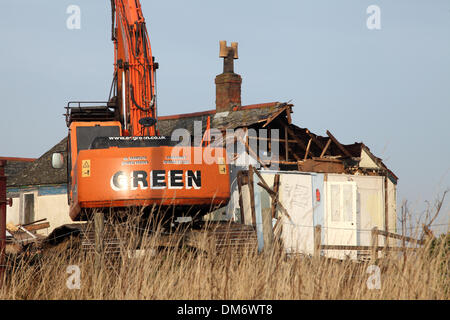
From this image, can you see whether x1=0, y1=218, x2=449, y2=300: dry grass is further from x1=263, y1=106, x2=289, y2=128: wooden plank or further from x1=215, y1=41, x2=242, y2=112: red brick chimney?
x1=215, y1=41, x2=242, y2=112: red brick chimney

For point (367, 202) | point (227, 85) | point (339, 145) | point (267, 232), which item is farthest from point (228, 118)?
point (267, 232)

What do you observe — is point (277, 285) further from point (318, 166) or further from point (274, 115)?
point (274, 115)

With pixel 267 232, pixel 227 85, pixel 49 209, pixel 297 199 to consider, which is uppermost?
pixel 227 85

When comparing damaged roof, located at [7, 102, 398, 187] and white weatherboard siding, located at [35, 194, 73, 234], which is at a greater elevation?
damaged roof, located at [7, 102, 398, 187]

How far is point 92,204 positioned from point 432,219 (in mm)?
5830

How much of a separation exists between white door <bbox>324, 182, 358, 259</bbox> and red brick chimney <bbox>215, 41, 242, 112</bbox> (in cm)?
696

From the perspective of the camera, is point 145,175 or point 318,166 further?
point 318,166

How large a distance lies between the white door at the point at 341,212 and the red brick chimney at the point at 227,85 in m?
6.96

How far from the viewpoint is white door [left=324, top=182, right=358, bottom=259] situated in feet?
61.3

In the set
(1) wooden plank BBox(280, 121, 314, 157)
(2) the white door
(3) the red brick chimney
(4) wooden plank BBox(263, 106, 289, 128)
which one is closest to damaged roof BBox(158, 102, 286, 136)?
(4) wooden plank BBox(263, 106, 289, 128)

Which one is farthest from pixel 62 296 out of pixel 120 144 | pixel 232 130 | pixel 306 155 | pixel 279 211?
pixel 306 155

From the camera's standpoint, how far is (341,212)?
1908cm

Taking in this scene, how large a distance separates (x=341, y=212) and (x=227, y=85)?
8497 mm
